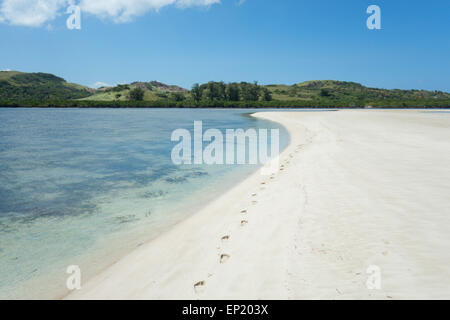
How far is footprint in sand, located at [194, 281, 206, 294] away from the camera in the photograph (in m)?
3.69

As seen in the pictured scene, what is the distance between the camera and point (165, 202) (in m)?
8.44

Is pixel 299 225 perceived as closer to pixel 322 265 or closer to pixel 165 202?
pixel 322 265

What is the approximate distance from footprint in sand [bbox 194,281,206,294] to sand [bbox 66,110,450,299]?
24 millimetres

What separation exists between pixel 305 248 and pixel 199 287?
6.22 ft

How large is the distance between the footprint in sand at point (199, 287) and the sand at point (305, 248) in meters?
0.02

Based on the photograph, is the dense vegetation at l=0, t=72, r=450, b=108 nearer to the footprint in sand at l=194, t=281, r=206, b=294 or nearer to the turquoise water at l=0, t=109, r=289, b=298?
the turquoise water at l=0, t=109, r=289, b=298

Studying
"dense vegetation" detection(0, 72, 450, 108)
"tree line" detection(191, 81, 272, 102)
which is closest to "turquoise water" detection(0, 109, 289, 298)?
"dense vegetation" detection(0, 72, 450, 108)

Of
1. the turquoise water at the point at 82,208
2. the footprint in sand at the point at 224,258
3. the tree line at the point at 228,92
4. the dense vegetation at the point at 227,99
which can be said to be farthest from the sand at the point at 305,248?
the tree line at the point at 228,92

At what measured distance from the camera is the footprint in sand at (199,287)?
12.1ft

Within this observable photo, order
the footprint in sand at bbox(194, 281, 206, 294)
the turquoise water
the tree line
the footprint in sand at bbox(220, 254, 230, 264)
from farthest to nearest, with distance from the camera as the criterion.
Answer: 1. the tree line
2. the turquoise water
3. the footprint in sand at bbox(220, 254, 230, 264)
4. the footprint in sand at bbox(194, 281, 206, 294)

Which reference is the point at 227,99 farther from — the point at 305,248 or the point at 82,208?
the point at 305,248

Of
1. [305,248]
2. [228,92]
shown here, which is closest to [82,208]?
[305,248]

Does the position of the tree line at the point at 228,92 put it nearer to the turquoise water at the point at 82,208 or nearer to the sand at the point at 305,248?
the turquoise water at the point at 82,208
